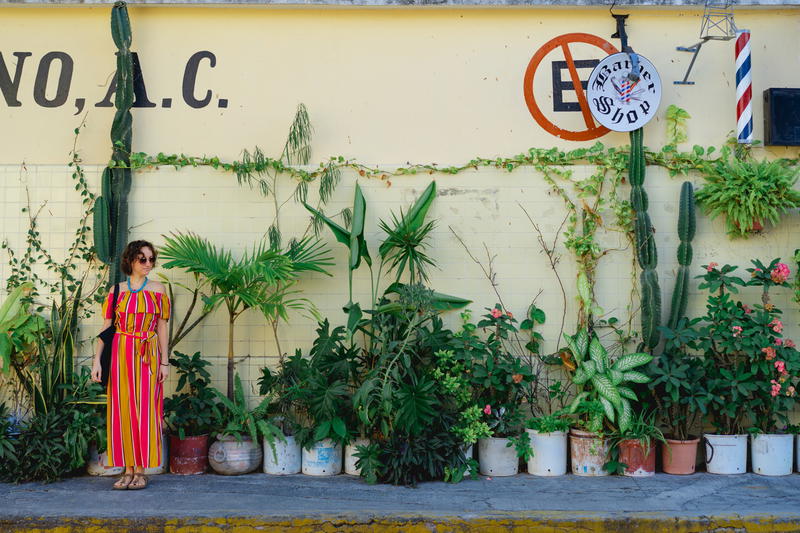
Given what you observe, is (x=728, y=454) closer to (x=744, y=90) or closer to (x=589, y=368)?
(x=589, y=368)

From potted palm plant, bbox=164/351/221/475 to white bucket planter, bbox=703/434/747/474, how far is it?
399cm

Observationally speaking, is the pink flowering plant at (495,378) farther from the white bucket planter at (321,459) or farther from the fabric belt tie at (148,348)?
the fabric belt tie at (148,348)

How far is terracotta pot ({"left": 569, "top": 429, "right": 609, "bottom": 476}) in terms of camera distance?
256 inches

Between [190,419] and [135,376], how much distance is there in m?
0.68

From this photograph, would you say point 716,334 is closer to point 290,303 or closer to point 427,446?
point 427,446

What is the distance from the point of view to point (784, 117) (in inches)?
280

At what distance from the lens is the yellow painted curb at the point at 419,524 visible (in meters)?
5.32

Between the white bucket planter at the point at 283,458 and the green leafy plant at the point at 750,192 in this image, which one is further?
the green leafy plant at the point at 750,192

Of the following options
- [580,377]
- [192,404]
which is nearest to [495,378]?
[580,377]

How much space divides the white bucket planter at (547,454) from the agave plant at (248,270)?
87.3 inches

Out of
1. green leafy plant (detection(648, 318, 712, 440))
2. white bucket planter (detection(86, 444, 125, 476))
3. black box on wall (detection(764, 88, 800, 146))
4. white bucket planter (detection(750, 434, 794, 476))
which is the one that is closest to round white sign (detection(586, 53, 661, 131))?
black box on wall (detection(764, 88, 800, 146))

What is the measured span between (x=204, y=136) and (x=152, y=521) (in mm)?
3379

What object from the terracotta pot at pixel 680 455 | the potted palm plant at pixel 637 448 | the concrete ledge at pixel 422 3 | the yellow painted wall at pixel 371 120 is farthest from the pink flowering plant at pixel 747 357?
the concrete ledge at pixel 422 3

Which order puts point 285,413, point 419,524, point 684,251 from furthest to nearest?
point 684,251 → point 285,413 → point 419,524
